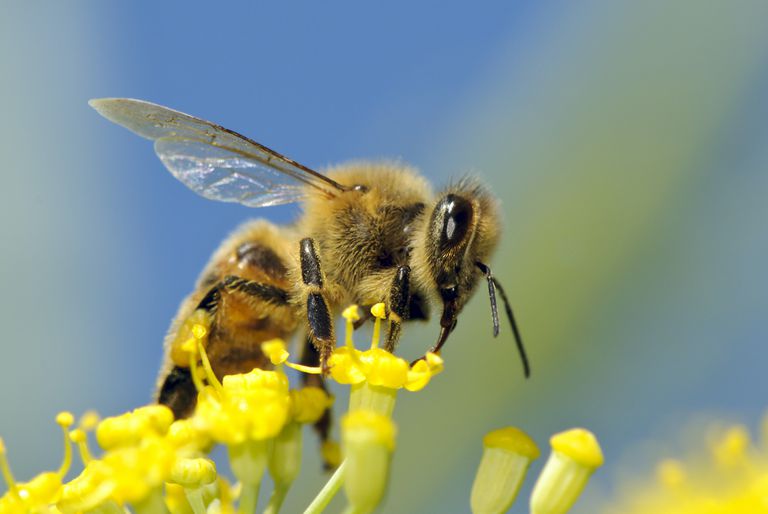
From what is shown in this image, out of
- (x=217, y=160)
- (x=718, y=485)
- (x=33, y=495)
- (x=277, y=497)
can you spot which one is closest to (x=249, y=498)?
(x=277, y=497)

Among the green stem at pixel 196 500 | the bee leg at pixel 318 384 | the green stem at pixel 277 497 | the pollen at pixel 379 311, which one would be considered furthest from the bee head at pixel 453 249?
the green stem at pixel 196 500

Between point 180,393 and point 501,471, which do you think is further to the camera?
point 180,393

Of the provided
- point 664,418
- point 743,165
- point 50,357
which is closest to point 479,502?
point 664,418

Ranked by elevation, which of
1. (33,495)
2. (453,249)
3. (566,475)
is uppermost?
(453,249)

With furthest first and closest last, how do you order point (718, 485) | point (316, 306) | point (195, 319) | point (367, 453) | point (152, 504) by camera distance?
point (718, 485)
point (195, 319)
point (316, 306)
point (152, 504)
point (367, 453)

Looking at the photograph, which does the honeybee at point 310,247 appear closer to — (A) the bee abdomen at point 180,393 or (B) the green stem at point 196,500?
(A) the bee abdomen at point 180,393

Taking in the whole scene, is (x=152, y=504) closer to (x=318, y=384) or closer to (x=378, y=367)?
(x=378, y=367)
